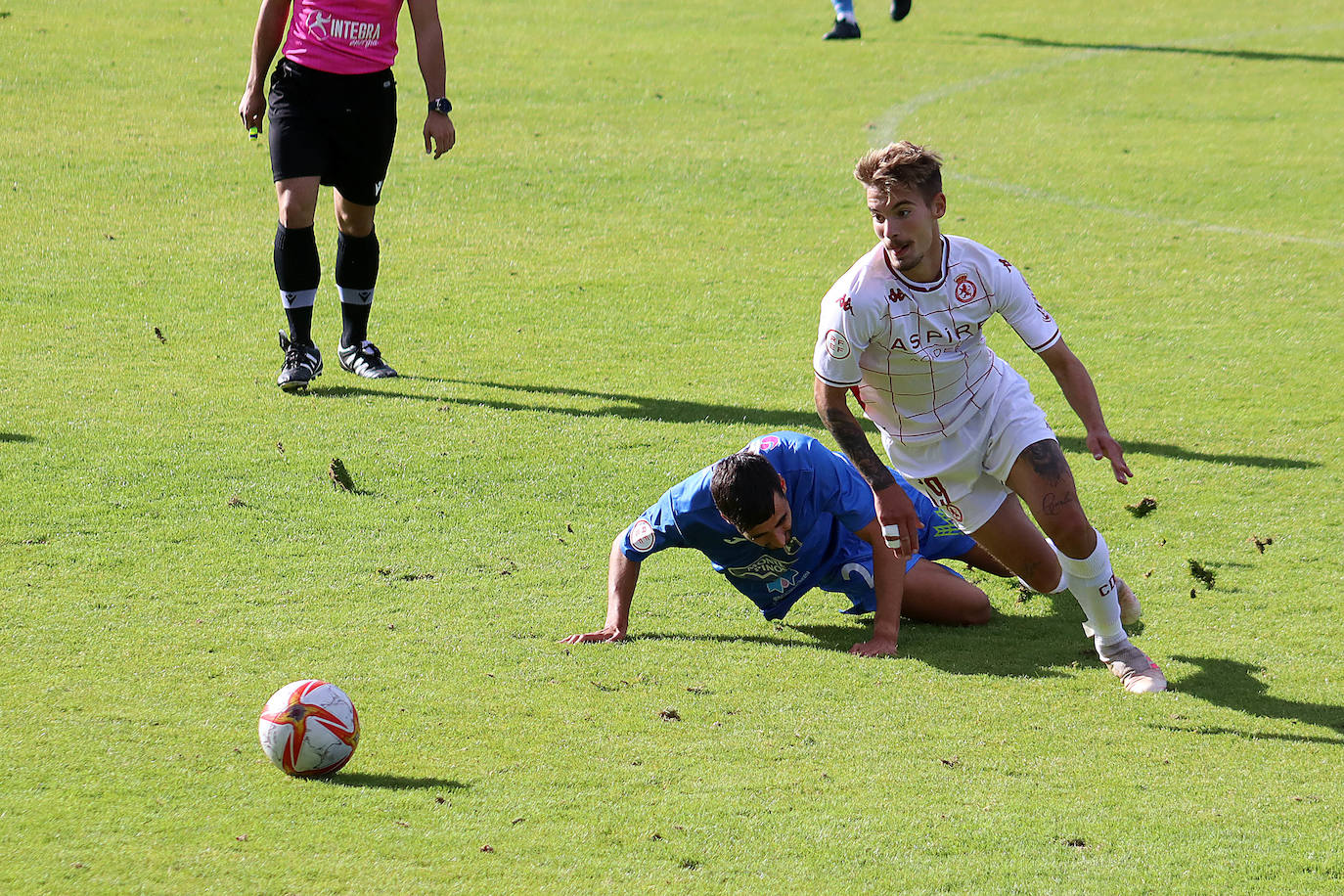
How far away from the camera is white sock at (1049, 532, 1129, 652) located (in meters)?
5.18

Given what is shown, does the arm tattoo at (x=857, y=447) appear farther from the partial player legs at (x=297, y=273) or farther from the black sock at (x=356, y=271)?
the black sock at (x=356, y=271)

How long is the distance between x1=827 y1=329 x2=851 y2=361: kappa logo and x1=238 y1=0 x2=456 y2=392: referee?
3.73m

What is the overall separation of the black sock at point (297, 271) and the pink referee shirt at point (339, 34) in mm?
941

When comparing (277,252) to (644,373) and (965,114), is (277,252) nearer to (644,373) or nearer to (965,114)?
(644,373)

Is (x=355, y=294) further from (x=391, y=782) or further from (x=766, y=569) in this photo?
(x=391, y=782)

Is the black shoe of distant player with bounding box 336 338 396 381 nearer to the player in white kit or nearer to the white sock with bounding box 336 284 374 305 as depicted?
the white sock with bounding box 336 284 374 305

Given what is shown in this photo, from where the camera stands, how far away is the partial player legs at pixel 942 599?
5770mm

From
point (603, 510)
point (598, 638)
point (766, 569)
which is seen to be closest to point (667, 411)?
point (603, 510)

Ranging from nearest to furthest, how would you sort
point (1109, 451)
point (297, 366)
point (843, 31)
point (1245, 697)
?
point (1109, 451)
point (1245, 697)
point (297, 366)
point (843, 31)

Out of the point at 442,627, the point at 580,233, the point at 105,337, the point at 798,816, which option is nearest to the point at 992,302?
the point at 798,816

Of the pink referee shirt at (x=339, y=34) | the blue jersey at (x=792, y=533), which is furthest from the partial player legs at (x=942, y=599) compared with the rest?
the pink referee shirt at (x=339, y=34)

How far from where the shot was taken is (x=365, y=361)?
8766mm

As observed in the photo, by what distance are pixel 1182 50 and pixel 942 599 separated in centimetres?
1595

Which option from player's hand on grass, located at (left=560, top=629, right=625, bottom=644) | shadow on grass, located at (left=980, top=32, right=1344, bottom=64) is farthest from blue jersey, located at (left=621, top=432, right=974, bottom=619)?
shadow on grass, located at (left=980, top=32, right=1344, bottom=64)
